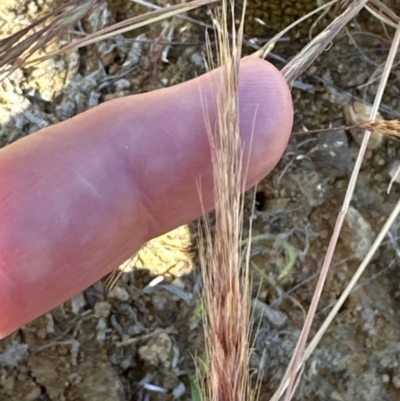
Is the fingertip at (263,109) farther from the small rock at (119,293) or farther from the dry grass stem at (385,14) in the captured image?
the small rock at (119,293)

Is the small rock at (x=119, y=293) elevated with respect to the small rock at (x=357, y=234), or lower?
elevated

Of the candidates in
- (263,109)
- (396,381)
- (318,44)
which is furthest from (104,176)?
(396,381)

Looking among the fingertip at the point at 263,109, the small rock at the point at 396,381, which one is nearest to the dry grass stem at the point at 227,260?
the fingertip at the point at 263,109

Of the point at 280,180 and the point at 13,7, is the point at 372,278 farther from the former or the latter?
the point at 13,7

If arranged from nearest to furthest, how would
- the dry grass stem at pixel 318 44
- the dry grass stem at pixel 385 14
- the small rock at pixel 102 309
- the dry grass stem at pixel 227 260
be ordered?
the dry grass stem at pixel 227 260
the dry grass stem at pixel 318 44
the dry grass stem at pixel 385 14
the small rock at pixel 102 309

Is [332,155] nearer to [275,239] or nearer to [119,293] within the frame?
[275,239]

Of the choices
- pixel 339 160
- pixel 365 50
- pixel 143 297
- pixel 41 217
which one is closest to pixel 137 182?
pixel 41 217

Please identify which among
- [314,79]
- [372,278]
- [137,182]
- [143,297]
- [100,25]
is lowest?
[372,278]
